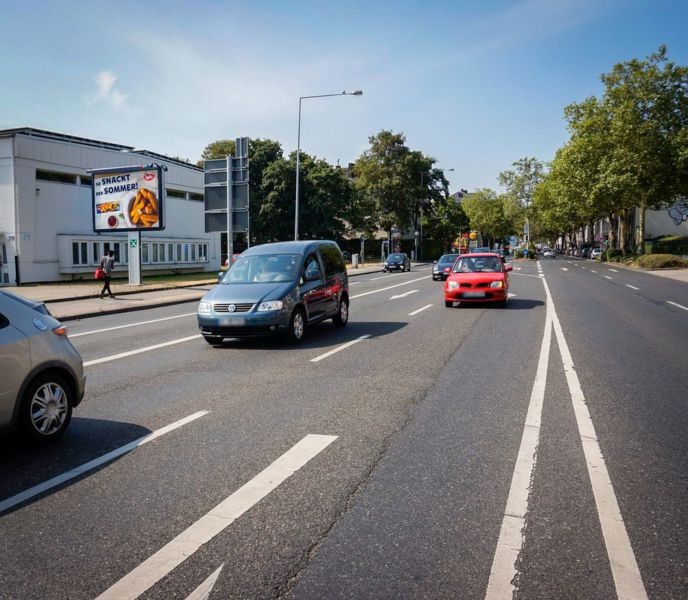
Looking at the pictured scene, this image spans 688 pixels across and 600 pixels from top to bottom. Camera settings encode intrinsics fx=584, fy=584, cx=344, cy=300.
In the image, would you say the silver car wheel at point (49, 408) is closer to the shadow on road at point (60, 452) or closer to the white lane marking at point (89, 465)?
the shadow on road at point (60, 452)

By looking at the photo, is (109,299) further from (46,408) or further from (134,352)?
(46,408)

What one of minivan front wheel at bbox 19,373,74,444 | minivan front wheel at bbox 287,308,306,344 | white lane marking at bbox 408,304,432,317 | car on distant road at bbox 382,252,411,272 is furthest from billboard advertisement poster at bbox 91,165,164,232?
minivan front wheel at bbox 19,373,74,444

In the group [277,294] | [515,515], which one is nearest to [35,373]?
[515,515]

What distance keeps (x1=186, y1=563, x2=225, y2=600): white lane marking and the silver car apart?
2597 mm

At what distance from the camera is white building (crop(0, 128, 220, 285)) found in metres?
28.7

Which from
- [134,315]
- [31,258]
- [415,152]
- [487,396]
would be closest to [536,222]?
[415,152]

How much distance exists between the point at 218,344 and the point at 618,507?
25.8 ft

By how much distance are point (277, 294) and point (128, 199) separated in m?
19.9

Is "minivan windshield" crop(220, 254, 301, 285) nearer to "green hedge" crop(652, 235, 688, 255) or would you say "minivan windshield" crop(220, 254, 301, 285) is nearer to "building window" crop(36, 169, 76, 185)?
"building window" crop(36, 169, 76, 185)

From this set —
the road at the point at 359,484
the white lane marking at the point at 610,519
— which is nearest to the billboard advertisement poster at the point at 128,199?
the road at the point at 359,484

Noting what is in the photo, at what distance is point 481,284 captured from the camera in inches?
624

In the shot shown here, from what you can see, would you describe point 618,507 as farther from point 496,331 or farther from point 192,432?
point 496,331

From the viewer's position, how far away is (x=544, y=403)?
20.1 feet

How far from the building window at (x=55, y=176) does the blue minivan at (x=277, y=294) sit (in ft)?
77.2
